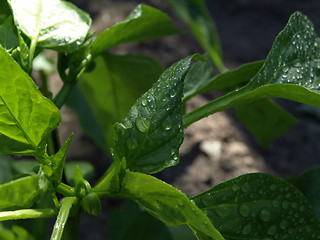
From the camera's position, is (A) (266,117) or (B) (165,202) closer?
(B) (165,202)

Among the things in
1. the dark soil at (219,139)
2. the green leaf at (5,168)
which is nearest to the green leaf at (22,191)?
the green leaf at (5,168)

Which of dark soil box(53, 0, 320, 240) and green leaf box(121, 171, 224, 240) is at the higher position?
green leaf box(121, 171, 224, 240)

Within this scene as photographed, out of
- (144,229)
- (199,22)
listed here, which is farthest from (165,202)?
(199,22)

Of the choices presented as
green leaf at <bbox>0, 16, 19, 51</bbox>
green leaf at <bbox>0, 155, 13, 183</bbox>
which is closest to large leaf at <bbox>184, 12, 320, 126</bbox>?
green leaf at <bbox>0, 16, 19, 51</bbox>

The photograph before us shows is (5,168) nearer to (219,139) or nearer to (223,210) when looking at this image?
Result: (223,210)

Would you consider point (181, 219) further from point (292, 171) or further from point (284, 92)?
point (292, 171)

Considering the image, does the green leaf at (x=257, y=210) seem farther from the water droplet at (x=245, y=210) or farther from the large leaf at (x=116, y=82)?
the large leaf at (x=116, y=82)

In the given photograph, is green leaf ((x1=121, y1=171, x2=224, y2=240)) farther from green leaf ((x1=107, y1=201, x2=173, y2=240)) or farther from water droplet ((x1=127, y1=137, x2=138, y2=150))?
green leaf ((x1=107, y1=201, x2=173, y2=240))
